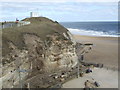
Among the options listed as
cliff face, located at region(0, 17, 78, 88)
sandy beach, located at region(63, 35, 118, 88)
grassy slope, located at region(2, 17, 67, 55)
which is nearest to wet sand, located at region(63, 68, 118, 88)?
sandy beach, located at region(63, 35, 118, 88)

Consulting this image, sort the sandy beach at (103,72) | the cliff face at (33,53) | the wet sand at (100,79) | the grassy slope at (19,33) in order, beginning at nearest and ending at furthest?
the cliff face at (33,53)
the grassy slope at (19,33)
the wet sand at (100,79)
the sandy beach at (103,72)

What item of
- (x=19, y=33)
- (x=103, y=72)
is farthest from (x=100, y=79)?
(x=19, y=33)

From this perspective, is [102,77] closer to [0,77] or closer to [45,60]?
[45,60]

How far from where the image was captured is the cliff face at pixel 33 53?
2422cm

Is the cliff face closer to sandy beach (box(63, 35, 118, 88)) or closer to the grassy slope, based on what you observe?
the grassy slope

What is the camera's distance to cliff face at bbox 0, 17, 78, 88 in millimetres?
24220

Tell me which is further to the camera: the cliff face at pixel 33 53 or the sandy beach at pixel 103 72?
the sandy beach at pixel 103 72

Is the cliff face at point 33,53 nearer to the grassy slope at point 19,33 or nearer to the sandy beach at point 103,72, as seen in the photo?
the grassy slope at point 19,33

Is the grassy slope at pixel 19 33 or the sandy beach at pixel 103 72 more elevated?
the grassy slope at pixel 19 33

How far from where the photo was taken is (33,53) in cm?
2845

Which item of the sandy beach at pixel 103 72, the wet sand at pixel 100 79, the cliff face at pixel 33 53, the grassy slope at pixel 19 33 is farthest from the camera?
the sandy beach at pixel 103 72

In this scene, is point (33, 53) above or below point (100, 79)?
above

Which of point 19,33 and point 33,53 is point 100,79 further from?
point 19,33

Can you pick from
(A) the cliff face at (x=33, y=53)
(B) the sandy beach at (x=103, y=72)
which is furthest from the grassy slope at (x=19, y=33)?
(B) the sandy beach at (x=103, y=72)
